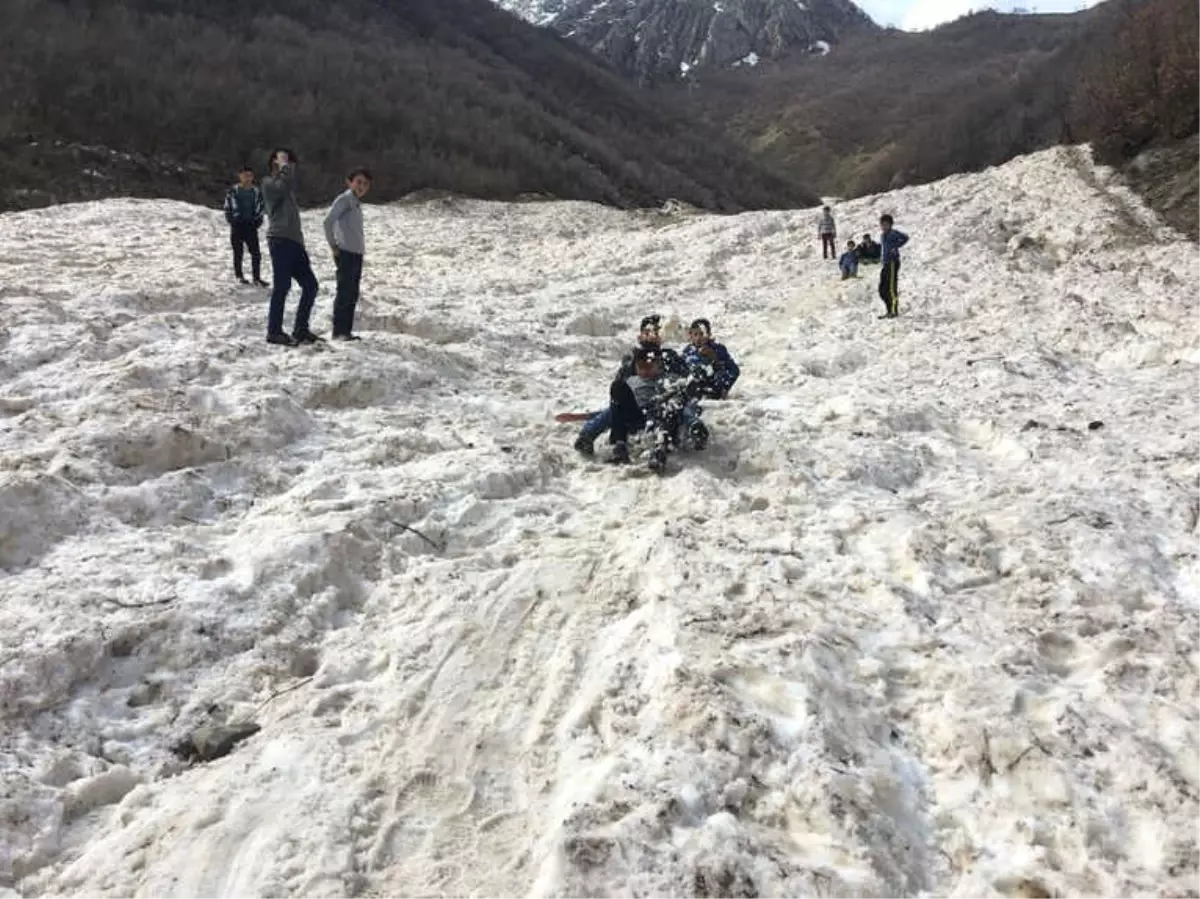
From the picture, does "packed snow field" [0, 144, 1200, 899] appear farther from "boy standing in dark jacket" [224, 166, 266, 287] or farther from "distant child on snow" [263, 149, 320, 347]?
"boy standing in dark jacket" [224, 166, 266, 287]

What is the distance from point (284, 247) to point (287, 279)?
0.97 ft

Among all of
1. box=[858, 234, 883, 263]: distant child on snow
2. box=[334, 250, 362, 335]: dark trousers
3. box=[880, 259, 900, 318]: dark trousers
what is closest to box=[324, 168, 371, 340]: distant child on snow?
box=[334, 250, 362, 335]: dark trousers

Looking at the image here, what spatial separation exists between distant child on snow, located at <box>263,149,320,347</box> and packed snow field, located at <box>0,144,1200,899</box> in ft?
1.49

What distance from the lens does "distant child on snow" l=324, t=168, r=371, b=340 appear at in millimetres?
8516

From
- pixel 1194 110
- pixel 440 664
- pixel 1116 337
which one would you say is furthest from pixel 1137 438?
pixel 1194 110

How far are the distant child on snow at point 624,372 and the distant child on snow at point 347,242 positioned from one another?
9.70 ft

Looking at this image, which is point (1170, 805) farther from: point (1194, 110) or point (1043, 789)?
point (1194, 110)

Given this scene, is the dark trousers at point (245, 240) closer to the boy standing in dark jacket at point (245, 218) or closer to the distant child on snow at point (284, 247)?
the boy standing in dark jacket at point (245, 218)

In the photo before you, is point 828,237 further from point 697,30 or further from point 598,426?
point 697,30

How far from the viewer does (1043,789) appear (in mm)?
3430

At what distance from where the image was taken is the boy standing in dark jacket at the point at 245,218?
432 inches

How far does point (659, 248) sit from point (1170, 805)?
16.3m

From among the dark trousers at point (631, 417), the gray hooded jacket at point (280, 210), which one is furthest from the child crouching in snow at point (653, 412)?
the gray hooded jacket at point (280, 210)

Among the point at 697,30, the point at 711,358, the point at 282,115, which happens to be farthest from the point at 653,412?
the point at 697,30
